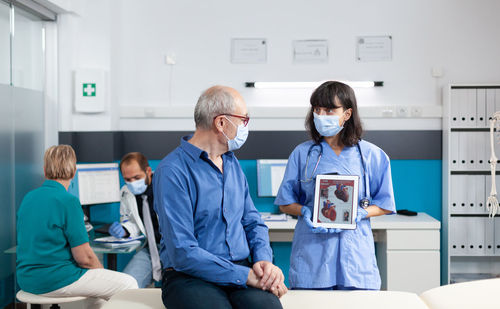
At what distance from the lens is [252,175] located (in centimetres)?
385

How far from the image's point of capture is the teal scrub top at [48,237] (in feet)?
7.53

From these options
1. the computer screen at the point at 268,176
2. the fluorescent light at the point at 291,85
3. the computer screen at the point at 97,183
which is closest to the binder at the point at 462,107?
the fluorescent light at the point at 291,85

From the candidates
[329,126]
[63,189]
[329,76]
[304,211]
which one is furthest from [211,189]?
[329,76]

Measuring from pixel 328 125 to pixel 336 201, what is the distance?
0.33 m

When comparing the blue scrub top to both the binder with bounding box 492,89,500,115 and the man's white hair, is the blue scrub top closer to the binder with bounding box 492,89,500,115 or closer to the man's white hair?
the man's white hair

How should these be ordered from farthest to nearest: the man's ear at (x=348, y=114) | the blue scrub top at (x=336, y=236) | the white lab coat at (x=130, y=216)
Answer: the white lab coat at (x=130, y=216) < the man's ear at (x=348, y=114) < the blue scrub top at (x=336, y=236)

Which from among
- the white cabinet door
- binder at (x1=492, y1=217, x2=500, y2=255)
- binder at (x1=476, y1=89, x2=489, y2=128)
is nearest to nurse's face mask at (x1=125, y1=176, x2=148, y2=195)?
the white cabinet door

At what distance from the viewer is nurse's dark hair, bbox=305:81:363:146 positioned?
6.61 ft

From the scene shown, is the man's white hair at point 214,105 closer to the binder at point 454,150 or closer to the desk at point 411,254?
the desk at point 411,254

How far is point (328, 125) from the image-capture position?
2.01 metres

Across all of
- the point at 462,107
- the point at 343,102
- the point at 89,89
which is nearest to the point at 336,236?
the point at 343,102

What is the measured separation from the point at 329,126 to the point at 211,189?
27.4 inches

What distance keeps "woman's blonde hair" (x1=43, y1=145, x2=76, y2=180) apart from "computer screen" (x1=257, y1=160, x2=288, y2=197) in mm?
1604

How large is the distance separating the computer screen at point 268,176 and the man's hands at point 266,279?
215cm
